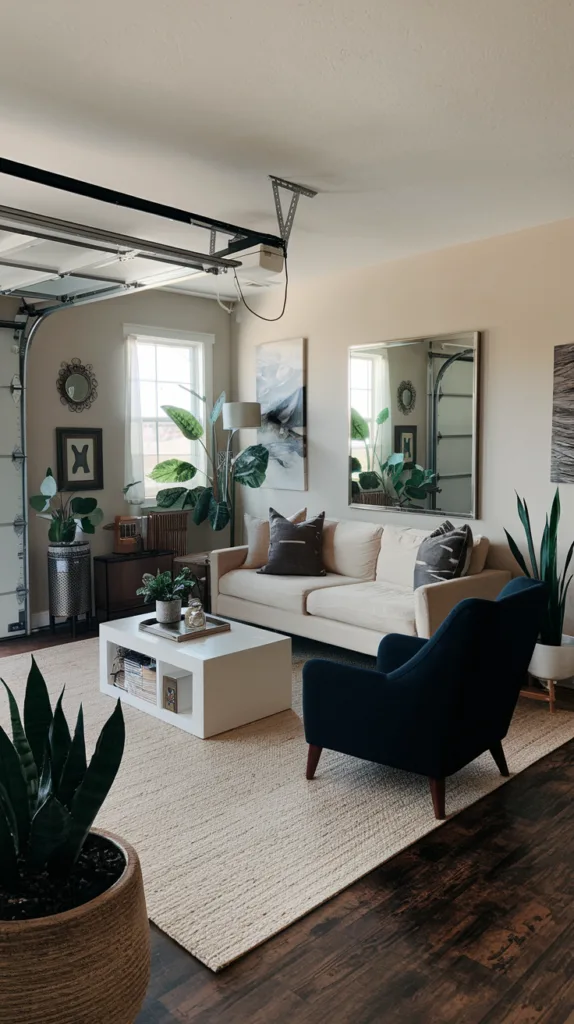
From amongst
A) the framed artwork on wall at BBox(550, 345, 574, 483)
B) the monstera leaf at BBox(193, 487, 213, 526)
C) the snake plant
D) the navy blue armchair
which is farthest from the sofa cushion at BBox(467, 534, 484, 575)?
the snake plant

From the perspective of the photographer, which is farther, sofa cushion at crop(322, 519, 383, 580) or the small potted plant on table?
sofa cushion at crop(322, 519, 383, 580)

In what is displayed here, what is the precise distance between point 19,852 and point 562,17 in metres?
2.67

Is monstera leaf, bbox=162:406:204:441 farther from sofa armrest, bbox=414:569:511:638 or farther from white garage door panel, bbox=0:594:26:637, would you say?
sofa armrest, bbox=414:569:511:638

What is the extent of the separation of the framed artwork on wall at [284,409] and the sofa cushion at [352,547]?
32.2 inches

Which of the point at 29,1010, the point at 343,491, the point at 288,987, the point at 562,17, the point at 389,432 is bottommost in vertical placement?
the point at 288,987

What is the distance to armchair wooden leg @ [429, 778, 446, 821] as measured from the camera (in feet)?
9.45

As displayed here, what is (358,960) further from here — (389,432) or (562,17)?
(389,432)


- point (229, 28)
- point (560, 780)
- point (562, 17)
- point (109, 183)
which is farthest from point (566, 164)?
point (560, 780)

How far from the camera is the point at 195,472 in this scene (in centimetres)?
645

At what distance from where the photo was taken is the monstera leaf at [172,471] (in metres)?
6.29

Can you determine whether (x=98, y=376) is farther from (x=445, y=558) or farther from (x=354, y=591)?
(x=445, y=558)

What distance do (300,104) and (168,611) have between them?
253 cm

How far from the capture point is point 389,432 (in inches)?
217

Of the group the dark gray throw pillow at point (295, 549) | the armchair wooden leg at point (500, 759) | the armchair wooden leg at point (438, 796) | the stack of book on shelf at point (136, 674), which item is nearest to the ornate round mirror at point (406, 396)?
the dark gray throw pillow at point (295, 549)
